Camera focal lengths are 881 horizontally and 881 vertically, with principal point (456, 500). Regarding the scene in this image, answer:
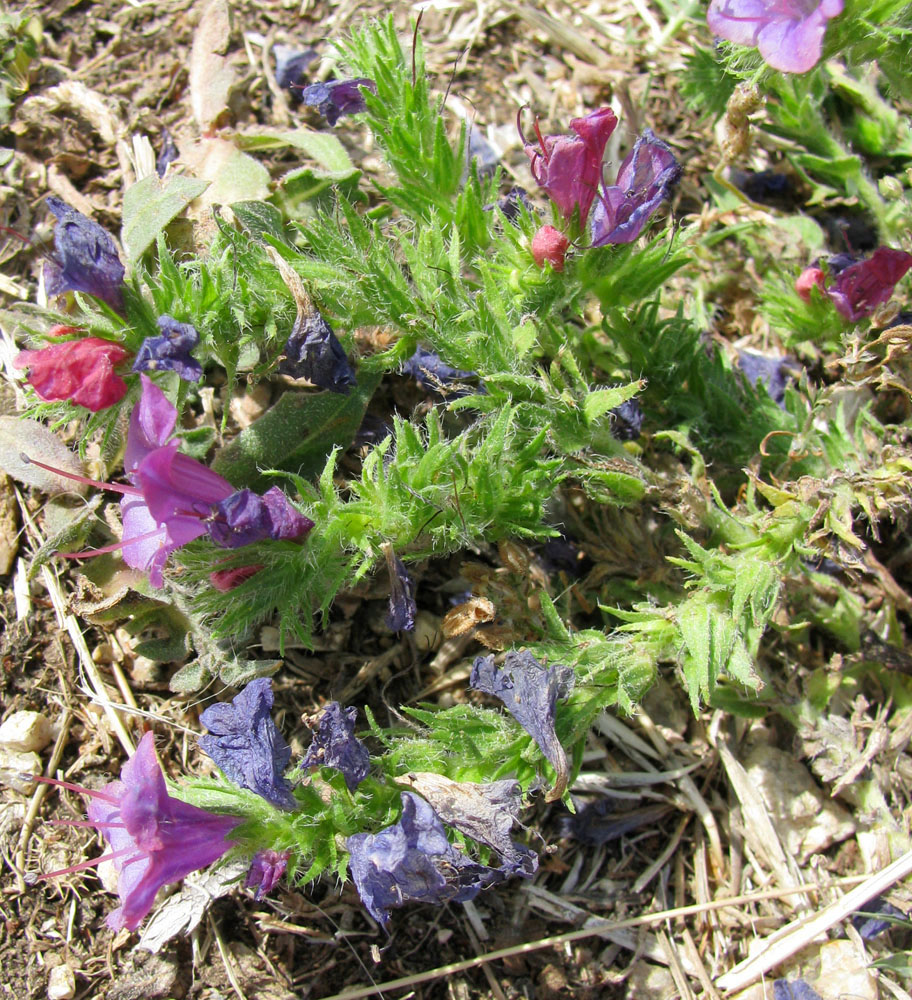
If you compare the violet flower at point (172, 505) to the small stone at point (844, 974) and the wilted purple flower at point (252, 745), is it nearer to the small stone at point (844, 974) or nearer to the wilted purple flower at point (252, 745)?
the wilted purple flower at point (252, 745)

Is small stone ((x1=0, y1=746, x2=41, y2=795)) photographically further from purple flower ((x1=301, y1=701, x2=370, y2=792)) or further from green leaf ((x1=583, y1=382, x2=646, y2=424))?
green leaf ((x1=583, y1=382, x2=646, y2=424))

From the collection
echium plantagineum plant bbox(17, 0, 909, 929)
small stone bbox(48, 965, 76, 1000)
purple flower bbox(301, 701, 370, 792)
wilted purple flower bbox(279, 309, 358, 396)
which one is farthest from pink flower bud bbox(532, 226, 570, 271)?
small stone bbox(48, 965, 76, 1000)

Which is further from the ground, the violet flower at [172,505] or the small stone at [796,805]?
the violet flower at [172,505]

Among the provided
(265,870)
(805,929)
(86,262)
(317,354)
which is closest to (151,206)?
(86,262)

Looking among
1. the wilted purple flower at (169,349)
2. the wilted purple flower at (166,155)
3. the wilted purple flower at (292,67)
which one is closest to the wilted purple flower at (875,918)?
the wilted purple flower at (169,349)

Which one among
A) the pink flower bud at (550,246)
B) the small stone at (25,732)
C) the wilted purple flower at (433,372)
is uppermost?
the pink flower bud at (550,246)
